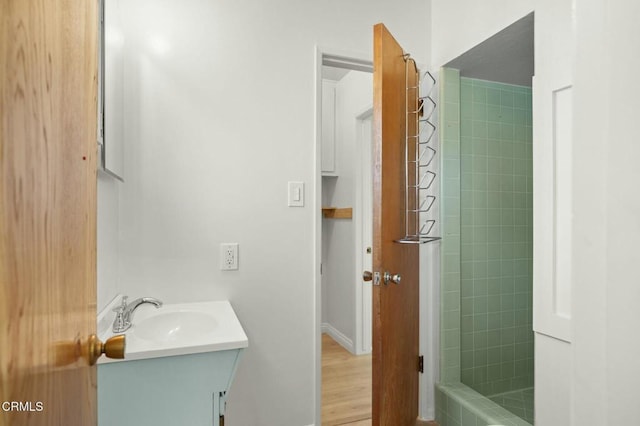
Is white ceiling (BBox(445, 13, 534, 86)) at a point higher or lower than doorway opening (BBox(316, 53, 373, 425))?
higher

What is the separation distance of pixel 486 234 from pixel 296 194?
1.27 meters

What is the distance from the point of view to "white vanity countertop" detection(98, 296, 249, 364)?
1.18 meters

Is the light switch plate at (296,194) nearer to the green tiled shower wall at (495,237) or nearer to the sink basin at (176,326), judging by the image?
the sink basin at (176,326)

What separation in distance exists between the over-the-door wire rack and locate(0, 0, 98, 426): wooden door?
1325mm

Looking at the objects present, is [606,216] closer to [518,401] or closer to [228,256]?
[228,256]

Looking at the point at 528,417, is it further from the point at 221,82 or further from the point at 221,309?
the point at 221,82

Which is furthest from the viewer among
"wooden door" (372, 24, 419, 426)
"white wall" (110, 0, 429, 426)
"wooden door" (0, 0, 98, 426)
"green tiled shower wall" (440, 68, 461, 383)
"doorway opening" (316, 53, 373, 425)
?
"doorway opening" (316, 53, 373, 425)

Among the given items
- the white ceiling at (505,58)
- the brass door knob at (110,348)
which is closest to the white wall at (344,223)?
the white ceiling at (505,58)

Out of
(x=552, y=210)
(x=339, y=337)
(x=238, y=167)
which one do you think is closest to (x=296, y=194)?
(x=238, y=167)

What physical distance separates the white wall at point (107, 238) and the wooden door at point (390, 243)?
107 centimetres

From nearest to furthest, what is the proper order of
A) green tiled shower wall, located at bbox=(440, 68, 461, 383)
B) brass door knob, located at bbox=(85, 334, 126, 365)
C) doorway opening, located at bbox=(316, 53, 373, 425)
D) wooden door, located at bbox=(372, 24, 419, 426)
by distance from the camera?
brass door knob, located at bbox=(85, 334, 126, 365), wooden door, located at bbox=(372, 24, 419, 426), green tiled shower wall, located at bbox=(440, 68, 461, 383), doorway opening, located at bbox=(316, 53, 373, 425)

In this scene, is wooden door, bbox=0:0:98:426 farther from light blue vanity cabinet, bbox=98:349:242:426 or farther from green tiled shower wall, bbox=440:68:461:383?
green tiled shower wall, bbox=440:68:461:383

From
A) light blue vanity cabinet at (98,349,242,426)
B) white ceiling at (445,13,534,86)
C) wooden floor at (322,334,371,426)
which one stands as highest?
white ceiling at (445,13,534,86)

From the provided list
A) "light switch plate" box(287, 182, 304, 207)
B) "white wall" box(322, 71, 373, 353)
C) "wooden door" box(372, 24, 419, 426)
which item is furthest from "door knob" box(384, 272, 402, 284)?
"white wall" box(322, 71, 373, 353)
